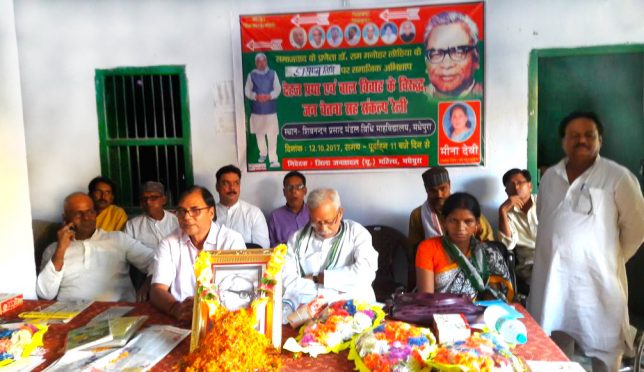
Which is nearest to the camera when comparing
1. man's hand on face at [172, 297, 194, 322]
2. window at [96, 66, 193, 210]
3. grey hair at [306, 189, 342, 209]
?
man's hand on face at [172, 297, 194, 322]

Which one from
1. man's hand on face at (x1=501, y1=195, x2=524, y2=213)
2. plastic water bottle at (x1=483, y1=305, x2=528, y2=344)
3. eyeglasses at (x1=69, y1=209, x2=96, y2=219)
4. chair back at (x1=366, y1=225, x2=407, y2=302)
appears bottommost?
chair back at (x1=366, y1=225, x2=407, y2=302)

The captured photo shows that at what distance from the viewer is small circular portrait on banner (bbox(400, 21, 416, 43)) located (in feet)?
14.6

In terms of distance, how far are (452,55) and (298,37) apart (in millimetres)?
1464

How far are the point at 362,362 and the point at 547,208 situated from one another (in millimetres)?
2055

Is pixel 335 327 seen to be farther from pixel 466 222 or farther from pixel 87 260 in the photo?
pixel 87 260

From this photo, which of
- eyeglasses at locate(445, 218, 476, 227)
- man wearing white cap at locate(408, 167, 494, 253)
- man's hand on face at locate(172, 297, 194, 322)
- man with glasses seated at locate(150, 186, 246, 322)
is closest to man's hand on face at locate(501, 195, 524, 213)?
man wearing white cap at locate(408, 167, 494, 253)

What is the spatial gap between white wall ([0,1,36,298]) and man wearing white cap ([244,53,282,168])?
2.08 meters

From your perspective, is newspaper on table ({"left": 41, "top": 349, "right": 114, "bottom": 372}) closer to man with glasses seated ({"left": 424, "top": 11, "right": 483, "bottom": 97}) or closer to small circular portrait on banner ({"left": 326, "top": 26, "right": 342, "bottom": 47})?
small circular portrait on banner ({"left": 326, "top": 26, "right": 342, "bottom": 47})

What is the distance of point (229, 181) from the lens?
4.50m

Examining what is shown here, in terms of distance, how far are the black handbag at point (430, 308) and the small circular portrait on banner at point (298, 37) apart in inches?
119

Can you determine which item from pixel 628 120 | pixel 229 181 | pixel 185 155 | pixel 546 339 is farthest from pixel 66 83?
pixel 628 120

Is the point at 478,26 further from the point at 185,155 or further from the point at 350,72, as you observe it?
the point at 185,155

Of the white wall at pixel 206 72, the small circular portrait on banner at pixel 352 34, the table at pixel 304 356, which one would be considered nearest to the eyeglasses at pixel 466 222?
the table at pixel 304 356

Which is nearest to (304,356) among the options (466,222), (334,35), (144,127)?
(466,222)
